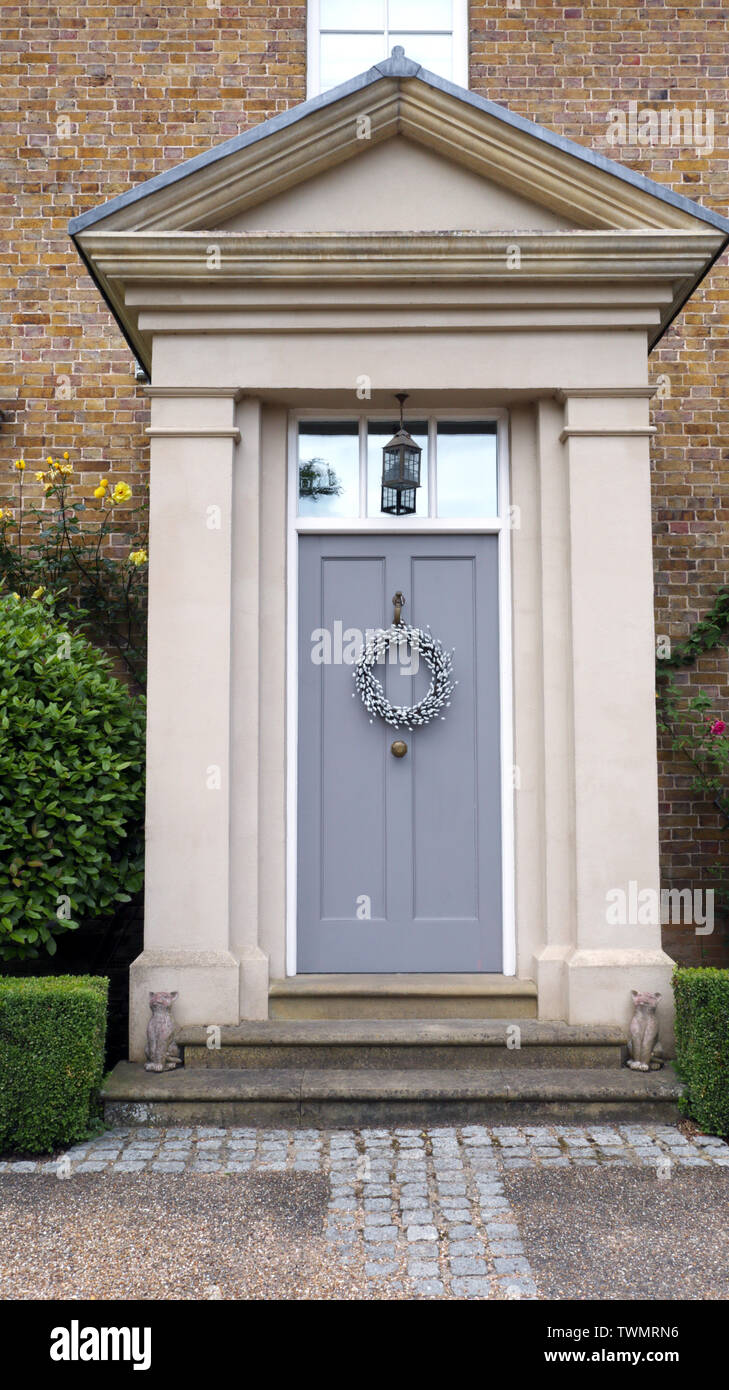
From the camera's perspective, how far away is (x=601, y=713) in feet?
16.6

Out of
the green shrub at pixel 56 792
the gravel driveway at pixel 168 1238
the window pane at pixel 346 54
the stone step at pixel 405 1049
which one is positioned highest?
the window pane at pixel 346 54

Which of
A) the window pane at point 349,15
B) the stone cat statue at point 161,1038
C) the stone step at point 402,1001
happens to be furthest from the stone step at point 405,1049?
the window pane at point 349,15

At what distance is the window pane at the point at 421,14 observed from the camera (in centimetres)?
704

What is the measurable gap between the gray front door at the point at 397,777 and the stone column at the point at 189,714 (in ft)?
1.86

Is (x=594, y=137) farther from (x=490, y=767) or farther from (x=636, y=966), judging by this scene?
(x=636, y=966)

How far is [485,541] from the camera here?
553 centimetres

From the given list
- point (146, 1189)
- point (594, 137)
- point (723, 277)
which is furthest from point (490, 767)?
point (594, 137)

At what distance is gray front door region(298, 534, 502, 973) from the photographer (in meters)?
5.36

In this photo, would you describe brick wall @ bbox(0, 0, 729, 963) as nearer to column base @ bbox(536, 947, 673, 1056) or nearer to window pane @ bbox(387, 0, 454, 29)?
window pane @ bbox(387, 0, 454, 29)

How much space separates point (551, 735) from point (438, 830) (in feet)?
2.58

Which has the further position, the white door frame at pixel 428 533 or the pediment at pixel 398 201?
the white door frame at pixel 428 533

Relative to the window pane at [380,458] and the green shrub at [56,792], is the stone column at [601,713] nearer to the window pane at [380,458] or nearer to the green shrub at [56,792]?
the window pane at [380,458]

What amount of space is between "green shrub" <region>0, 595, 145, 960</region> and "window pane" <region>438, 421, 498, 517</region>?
210cm

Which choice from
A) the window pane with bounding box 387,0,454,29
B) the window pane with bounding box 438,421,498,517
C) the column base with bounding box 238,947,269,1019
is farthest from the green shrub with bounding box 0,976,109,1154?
the window pane with bounding box 387,0,454,29
